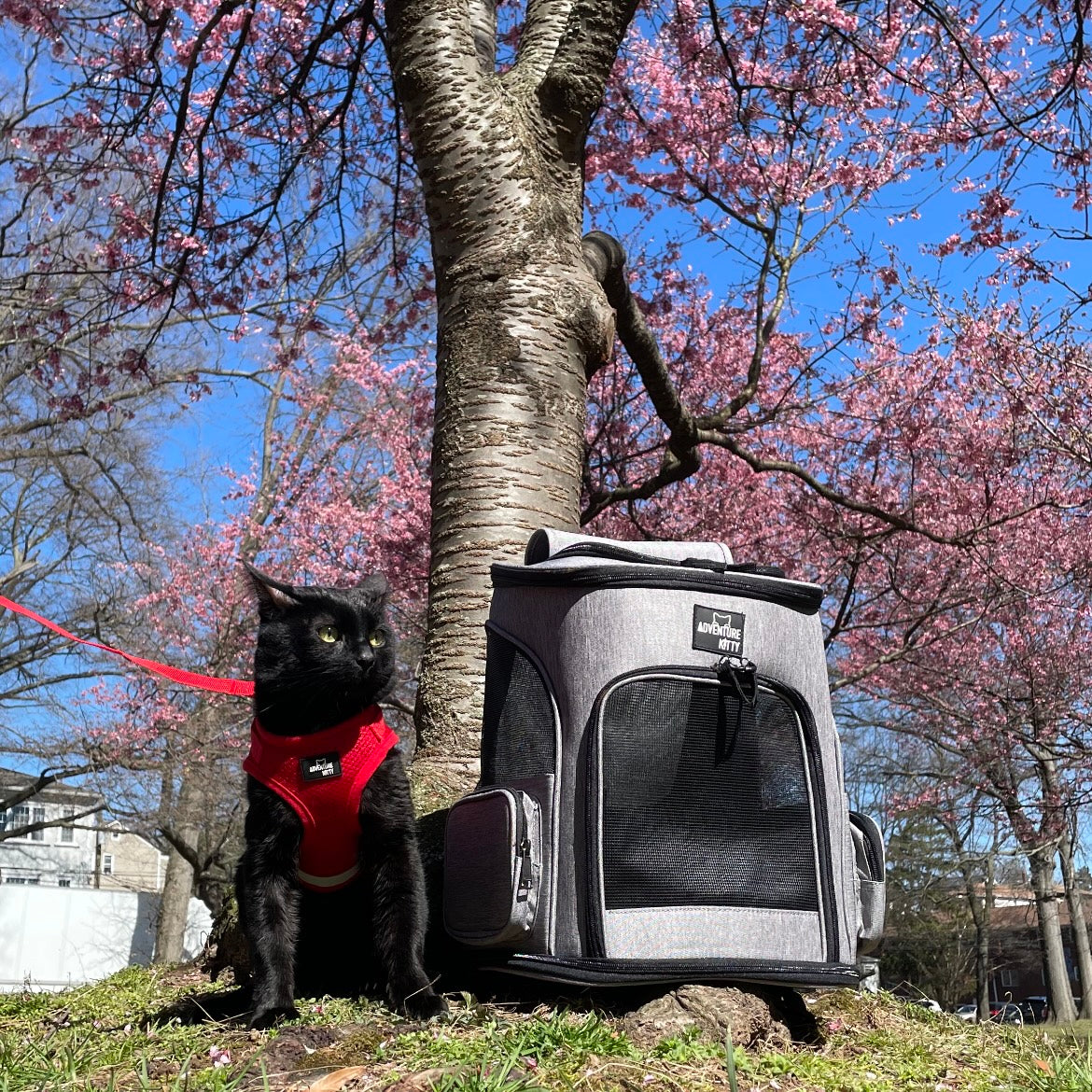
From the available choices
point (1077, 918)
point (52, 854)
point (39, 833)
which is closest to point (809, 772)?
point (1077, 918)

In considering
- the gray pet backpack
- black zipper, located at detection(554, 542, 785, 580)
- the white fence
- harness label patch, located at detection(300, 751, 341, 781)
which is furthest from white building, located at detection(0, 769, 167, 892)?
black zipper, located at detection(554, 542, 785, 580)

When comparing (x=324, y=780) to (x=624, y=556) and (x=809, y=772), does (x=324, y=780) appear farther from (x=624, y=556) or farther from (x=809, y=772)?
(x=809, y=772)

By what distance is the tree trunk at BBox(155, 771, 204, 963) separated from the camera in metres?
13.2

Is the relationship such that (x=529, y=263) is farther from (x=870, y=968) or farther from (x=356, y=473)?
(x=356, y=473)

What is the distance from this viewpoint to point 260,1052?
1.88 metres

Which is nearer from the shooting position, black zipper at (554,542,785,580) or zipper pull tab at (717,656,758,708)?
zipper pull tab at (717,656,758,708)

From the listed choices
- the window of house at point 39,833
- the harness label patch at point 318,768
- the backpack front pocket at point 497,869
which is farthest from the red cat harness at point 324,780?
the window of house at point 39,833

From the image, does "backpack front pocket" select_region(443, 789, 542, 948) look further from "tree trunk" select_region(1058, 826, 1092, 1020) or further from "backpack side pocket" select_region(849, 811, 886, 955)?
"tree trunk" select_region(1058, 826, 1092, 1020)

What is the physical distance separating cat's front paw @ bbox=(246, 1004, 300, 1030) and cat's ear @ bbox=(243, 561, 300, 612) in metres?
0.90

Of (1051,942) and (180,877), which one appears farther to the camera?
(180,877)

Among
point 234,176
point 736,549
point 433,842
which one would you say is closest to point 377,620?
point 433,842

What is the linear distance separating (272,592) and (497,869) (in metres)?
0.86

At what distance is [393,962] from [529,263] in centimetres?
235

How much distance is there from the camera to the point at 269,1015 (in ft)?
7.14
